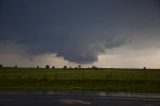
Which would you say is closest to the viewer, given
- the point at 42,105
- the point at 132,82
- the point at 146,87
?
the point at 42,105

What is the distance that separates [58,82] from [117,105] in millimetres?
22264

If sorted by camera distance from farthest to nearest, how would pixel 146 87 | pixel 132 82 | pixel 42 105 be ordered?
1. pixel 132 82
2. pixel 146 87
3. pixel 42 105

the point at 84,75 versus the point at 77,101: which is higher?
the point at 84,75

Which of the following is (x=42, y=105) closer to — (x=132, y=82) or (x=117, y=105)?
(x=117, y=105)

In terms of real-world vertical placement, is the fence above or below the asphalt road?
above

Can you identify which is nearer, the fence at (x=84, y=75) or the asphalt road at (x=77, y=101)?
the asphalt road at (x=77, y=101)

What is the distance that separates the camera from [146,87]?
36.6m

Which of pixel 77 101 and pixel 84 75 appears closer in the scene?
pixel 77 101

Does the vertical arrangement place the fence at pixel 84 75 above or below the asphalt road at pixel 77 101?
above

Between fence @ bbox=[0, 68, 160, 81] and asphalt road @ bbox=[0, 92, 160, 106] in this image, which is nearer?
asphalt road @ bbox=[0, 92, 160, 106]

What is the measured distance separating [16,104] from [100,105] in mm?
4781

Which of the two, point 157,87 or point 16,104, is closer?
point 16,104

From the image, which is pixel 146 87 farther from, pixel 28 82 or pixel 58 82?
pixel 28 82

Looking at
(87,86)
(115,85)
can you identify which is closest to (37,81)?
(87,86)
